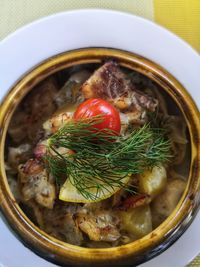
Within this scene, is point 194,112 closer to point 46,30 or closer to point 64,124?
point 64,124

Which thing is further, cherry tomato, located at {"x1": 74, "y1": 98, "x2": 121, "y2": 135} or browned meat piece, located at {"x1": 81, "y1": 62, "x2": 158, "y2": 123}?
browned meat piece, located at {"x1": 81, "y1": 62, "x2": 158, "y2": 123}

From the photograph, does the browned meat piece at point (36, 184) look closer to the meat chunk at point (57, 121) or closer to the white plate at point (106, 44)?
the meat chunk at point (57, 121)

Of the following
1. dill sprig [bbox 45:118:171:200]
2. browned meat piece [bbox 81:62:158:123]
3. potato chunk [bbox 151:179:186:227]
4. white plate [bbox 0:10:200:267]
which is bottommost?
potato chunk [bbox 151:179:186:227]

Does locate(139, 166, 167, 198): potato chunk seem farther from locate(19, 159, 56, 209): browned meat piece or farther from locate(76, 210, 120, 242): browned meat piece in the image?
locate(19, 159, 56, 209): browned meat piece

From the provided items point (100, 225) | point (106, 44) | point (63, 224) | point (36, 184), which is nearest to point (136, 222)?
point (100, 225)

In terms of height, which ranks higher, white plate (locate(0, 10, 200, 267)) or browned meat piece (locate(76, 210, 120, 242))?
white plate (locate(0, 10, 200, 267))

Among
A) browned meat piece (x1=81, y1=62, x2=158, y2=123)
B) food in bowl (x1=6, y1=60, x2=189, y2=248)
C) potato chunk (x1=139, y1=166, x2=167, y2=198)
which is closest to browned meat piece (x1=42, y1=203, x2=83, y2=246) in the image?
food in bowl (x1=6, y1=60, x2=189, y2=248)

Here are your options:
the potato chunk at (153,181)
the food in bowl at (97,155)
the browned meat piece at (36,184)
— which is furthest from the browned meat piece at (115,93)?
the browned meat piece at (36,184)
